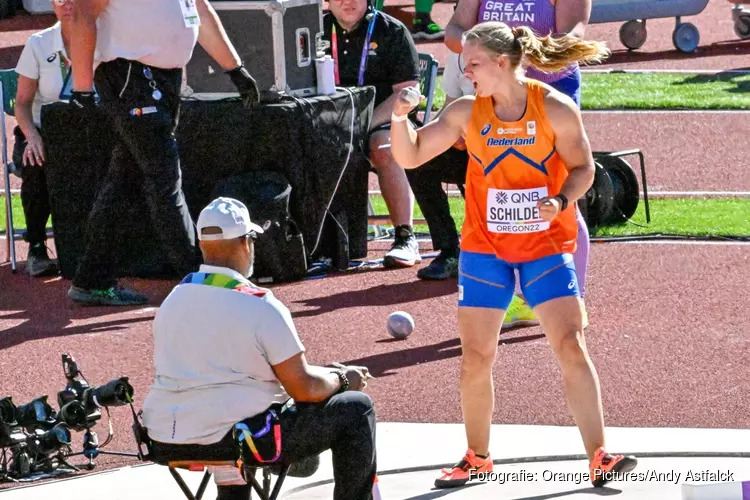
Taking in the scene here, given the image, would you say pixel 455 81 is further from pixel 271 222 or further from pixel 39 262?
pixel 39 262

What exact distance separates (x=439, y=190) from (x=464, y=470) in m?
4.01

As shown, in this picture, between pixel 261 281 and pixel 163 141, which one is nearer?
pixel 163 141

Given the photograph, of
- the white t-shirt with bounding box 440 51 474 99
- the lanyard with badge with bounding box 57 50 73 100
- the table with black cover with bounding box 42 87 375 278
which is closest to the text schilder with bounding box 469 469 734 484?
the table with black cover with bounding box 42 87 375 278

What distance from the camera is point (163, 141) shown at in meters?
8.84

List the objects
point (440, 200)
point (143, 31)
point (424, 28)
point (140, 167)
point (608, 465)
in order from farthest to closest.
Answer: point (424, 28)
point (440, 200)
point (140, 167)
point (143, 31)
point (608, 465)

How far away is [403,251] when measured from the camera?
1013 centimetres

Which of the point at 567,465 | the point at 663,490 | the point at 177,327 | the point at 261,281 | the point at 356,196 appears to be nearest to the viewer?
the point at 177,327

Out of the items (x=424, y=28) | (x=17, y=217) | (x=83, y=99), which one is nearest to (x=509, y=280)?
(x=83, y=99)

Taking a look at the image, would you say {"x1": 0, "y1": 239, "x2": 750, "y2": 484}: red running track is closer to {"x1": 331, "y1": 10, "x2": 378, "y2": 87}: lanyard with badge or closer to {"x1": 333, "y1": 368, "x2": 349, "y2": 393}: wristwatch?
{"x1": 331, "y1": 10, "x2": 378, "y2": 87}: lanyard with badge

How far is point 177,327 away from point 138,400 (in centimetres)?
244

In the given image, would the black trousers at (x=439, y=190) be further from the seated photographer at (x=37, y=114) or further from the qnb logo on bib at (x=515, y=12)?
the seated photographer at (x=37, y=114)

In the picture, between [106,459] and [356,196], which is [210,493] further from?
[356,196]

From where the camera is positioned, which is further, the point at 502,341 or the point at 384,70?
the point at 384,70

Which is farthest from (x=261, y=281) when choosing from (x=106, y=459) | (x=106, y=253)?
(x=106, y=459)
